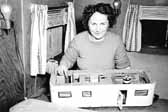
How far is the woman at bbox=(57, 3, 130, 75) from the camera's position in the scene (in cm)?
187

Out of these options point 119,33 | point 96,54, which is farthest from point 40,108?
point 119,33

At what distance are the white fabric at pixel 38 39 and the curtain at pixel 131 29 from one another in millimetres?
1410

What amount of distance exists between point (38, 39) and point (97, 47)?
2.61 feet

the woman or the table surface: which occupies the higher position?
the woman

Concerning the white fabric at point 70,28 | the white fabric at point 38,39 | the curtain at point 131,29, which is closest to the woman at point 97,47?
the white fabric at point 38,39

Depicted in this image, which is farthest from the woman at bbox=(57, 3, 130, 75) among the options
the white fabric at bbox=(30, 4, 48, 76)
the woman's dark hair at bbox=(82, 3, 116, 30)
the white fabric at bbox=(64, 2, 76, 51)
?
the white fabric at bbox=(64, 2, 76, 51)

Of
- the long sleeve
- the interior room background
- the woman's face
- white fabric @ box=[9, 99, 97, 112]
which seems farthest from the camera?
the interior room background

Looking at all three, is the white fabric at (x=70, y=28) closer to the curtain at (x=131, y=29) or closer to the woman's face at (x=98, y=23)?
the curtain at (x=131, y=29)

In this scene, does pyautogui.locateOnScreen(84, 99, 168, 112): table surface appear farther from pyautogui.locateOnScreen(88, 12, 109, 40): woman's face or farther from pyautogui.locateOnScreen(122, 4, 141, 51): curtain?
pyautogui.locateOnScreen(122, 4, 141, 51): curtain

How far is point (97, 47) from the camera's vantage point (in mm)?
1952

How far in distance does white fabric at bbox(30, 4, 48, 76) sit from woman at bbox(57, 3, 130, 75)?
23.4 inches

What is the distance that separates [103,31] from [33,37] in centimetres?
90

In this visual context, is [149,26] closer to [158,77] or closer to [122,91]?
[158,77]

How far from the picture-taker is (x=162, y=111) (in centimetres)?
131
